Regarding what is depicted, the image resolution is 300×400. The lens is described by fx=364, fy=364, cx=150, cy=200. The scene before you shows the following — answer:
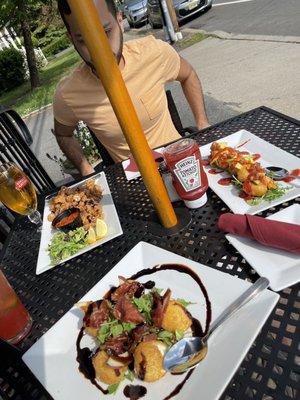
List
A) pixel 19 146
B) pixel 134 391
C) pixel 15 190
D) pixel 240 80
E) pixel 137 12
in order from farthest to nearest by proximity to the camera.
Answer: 1. pixel 137 12
2. pixel 240 80
3. pixel 19 146
4. pixel 15 190
5. pixel 134 391

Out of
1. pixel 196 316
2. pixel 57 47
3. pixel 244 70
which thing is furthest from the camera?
pixel 57 47

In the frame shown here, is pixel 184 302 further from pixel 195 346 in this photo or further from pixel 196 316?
pixel 195 346

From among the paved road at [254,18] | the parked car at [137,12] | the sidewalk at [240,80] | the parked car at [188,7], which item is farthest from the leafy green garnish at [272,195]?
the parked car at [137,12]

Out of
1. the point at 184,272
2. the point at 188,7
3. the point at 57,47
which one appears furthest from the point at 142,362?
the point at 57,47

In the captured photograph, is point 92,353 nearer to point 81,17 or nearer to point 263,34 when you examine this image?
point 81,17

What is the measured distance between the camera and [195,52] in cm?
936

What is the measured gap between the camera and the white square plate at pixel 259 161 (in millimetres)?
1410

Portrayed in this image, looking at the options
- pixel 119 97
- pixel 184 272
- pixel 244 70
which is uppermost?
pixel 119 97

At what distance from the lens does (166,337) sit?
1060 mm

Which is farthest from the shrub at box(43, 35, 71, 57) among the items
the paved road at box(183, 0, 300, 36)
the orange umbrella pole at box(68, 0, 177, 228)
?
the orange umbrella pole at box(68, 0, 177, 228)

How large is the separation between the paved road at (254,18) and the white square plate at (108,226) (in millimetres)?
6942

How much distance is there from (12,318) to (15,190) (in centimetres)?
70

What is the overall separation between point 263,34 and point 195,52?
1.75 metres

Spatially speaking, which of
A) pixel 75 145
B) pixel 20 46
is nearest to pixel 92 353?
pixel 75 145
